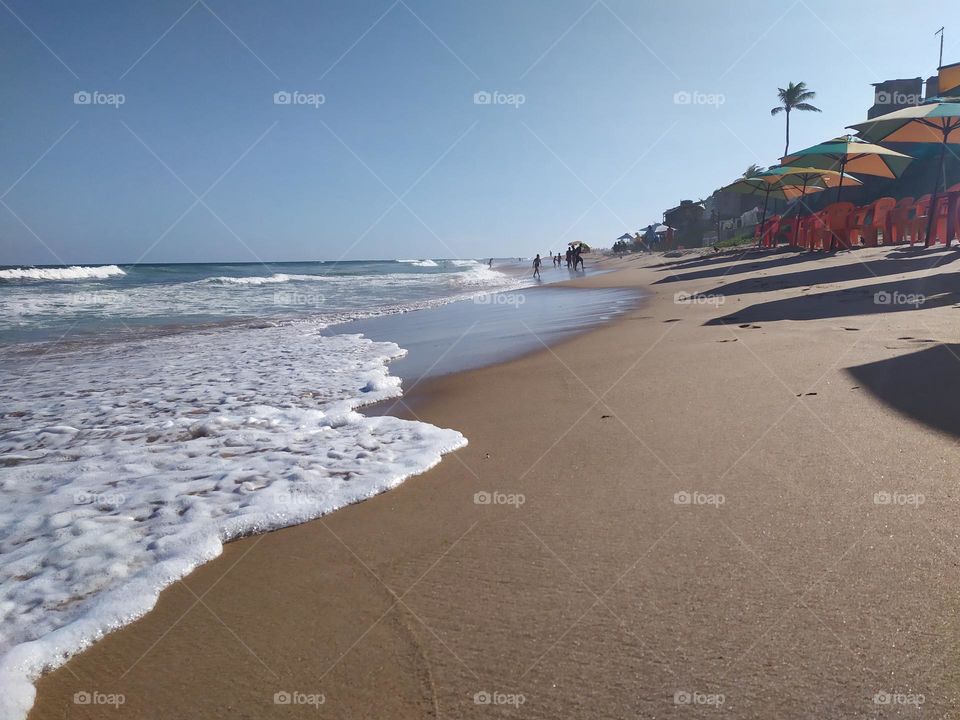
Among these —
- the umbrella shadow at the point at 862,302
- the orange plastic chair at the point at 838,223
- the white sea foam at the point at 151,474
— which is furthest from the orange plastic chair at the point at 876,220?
the white sea foam at the point at 151,474

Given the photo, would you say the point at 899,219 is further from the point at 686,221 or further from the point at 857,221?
the point at 686,221

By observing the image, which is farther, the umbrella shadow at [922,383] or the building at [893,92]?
the building at [893,92]

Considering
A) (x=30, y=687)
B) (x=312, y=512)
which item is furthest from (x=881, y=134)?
(x=30, y=687)

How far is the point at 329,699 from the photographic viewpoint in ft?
4.91

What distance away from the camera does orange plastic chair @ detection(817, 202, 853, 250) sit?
14.3 m

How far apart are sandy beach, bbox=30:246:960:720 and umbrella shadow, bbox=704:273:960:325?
278cm

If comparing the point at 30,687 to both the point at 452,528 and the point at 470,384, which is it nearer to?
the point at 452,528

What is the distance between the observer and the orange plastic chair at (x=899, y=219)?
14.8 metres

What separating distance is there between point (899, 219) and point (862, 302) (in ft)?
37.0

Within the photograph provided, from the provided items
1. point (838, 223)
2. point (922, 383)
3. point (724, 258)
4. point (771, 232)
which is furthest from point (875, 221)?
point (922, 383)

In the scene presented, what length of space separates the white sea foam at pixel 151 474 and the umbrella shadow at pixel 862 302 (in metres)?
4.75

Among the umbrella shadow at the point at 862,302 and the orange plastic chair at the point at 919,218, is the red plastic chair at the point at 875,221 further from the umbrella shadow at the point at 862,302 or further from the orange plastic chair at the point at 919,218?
the umbrella shadow at the point at 862,302

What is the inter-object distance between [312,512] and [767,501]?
7.01ft

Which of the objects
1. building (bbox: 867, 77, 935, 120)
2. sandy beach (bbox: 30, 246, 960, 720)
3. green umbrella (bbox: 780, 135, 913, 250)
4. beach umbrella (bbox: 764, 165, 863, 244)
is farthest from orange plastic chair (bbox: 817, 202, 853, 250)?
building (bbox: 867, 77, 935, 120)
